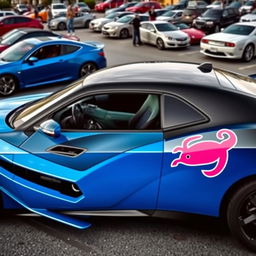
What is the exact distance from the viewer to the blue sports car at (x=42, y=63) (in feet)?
30.7

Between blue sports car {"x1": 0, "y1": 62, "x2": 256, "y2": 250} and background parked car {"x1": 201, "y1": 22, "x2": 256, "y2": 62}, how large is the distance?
10.4 m

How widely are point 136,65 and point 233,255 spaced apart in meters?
2.20

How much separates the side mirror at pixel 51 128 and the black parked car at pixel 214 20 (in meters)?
20.1

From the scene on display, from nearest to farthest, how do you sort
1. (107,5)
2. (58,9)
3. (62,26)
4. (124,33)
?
(124,33), (62,26), (58,9), (107,5)

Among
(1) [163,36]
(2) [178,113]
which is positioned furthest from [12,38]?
(2) [178,113]

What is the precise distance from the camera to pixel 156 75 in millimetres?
3586

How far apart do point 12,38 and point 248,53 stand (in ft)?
28.7

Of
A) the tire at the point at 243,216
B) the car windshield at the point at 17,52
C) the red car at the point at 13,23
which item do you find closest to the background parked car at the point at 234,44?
the car windshield at the point at 17,52

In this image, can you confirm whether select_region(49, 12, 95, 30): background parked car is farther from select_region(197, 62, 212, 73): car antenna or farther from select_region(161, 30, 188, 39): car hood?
select_region(197, 62, 212, 73): car antenna

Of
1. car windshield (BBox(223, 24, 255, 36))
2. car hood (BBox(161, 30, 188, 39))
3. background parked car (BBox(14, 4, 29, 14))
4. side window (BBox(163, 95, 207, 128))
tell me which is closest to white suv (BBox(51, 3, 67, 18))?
background parked car (BBox(14, 4, 29, 14))

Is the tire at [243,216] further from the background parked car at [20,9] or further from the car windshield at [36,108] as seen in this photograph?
the background parked car at [20,9]

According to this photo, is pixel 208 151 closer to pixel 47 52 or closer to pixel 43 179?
pixel 43 179

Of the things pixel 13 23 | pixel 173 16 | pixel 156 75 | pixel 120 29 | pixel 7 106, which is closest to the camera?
pixel 156 75

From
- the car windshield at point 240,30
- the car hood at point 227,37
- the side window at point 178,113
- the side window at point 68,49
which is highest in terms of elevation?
the side window at point 178,113
